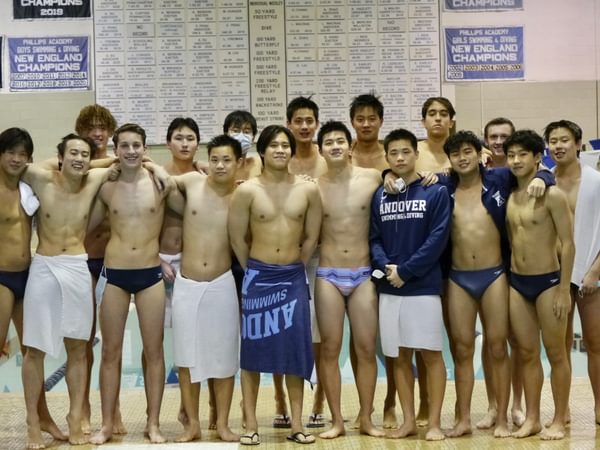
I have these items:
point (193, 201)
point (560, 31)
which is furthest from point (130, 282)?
point (560, 31)

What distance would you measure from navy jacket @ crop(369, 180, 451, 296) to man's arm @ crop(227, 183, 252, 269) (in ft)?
2.79

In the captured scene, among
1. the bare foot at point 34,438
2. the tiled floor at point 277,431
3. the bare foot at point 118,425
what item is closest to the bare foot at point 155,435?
the tiled floor at point 277,431

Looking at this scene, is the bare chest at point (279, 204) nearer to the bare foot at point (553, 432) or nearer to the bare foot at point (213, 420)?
the bare foot at point (213, 420)

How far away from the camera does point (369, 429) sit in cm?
537

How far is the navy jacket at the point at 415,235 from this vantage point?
17.0 ft

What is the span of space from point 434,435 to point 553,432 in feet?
2.46

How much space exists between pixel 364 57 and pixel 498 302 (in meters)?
6.32

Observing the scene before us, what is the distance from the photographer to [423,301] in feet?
17.2

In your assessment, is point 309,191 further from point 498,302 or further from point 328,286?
point 498,302

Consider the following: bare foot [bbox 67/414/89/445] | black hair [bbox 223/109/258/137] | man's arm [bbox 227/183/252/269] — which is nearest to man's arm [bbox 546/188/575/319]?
man's arm [bbox 227/183/252/269]

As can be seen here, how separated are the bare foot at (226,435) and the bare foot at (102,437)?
700 mm

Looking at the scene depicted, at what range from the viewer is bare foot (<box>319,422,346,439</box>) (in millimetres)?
5277

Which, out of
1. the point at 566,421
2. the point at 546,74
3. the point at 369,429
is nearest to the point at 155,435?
the point at 369,429

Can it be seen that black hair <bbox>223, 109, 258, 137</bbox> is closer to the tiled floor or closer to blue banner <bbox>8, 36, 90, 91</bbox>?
the tiled floor
